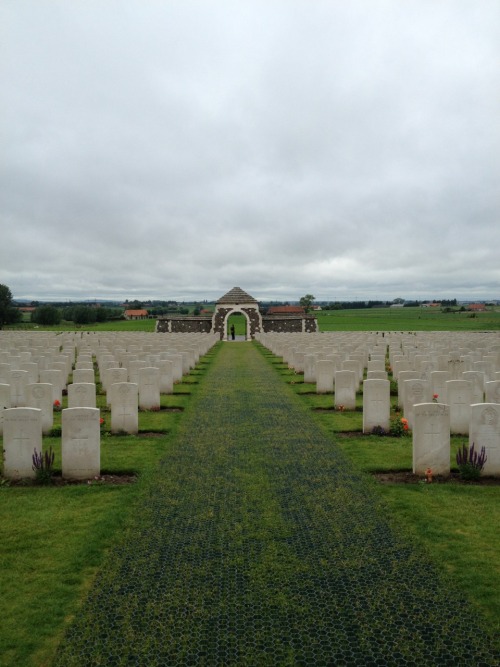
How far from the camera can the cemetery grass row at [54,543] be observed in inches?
163

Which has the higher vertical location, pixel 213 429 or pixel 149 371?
pixel 149 371

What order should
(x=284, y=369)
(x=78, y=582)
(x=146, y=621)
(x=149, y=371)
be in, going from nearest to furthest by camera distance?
(x=146, y=621), (x=78, y=582), (x=149, y=371), (x=284, y=369)

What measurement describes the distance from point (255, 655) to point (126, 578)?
5.19 feet

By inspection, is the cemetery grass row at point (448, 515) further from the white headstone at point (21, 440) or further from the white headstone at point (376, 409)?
the white headstone at point (21, 440)

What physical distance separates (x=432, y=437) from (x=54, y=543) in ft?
17.5

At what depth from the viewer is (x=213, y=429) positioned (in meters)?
10.9

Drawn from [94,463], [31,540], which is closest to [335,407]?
[94,463]

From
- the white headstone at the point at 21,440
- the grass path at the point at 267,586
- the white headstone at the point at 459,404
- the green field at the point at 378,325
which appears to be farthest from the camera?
the green field at the point at 378,325

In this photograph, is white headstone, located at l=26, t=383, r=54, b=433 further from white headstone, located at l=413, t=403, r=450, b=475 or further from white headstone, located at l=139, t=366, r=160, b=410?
white headstone, located at l=413, t=403, r=450, b=475

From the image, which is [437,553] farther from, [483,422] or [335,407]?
[335,407]

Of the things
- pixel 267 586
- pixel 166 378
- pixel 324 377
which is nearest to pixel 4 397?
pixel 166 378

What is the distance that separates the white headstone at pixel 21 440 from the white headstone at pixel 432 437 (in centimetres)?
561

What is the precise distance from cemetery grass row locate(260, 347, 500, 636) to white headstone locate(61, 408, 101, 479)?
4.06 metres

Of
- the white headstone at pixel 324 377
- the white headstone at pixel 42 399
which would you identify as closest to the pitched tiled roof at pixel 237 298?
the white headstone at pixel 324 377
